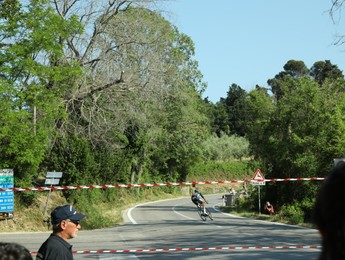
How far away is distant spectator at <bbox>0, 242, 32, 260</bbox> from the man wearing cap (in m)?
2.54

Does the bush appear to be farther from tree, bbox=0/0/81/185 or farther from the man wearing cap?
the man wearing cap

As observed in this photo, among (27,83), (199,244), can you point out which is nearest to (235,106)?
(27,83)

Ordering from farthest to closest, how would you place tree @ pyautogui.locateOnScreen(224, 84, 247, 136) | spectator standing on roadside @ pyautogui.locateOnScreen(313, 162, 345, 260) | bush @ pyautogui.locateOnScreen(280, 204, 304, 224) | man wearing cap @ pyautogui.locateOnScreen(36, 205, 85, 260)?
tree @ pyautogui.locateOnScreen(224, 84, 247, 136) → bush @ pyautogui.locateOnScreen(280, 204, 304, 224) → man wearing cap @ pyautogui.locateOnScreen(36, 205, 85, 260) → spectator standing on roadside @ pyautogui.locateOnScreen(313, 162, 345, 260)

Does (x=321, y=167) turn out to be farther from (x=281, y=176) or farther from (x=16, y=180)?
(x=16, y=180)

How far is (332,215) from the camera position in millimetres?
1865

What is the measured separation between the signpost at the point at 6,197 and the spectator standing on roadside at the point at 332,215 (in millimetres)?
24157

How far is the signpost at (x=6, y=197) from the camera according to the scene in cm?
2553

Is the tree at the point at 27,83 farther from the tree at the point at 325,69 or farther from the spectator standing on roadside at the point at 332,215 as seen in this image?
the tree at the point at 325,69

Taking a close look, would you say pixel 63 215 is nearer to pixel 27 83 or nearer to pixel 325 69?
pixel 27 83

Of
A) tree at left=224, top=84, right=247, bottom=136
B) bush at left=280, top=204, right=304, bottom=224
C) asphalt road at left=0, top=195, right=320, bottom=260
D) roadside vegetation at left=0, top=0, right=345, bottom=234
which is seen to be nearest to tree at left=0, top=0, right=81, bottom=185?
roadside vegetation at left=0, top=0, right=345, bottom=234

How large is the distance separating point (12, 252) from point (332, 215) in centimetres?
159

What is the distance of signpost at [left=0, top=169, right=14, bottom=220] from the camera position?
2553 centimetres

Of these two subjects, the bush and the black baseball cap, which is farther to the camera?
the bush

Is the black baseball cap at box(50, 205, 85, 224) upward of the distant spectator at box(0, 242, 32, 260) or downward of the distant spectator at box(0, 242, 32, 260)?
upward
